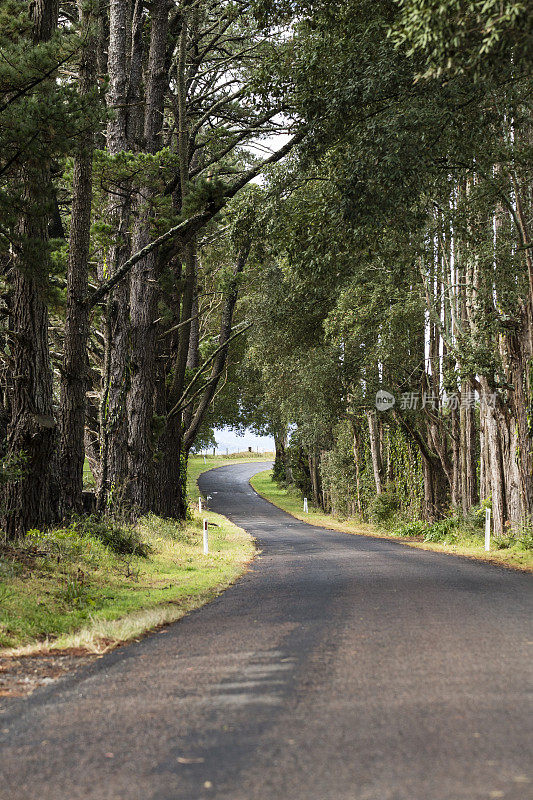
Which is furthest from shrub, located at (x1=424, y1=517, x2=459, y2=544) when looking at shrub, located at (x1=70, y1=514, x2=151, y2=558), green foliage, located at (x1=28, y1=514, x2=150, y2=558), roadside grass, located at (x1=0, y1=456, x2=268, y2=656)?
shrub, located at (x1=70, y1=514, x2=151, y2=558)

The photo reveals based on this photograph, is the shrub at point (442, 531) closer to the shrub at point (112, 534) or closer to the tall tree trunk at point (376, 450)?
the tall tree trunk at point (376, 450)

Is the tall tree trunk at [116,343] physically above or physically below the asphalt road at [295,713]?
above

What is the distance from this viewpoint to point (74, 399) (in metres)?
14.3

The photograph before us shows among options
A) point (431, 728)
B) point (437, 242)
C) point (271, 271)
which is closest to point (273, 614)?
point (431, 728)

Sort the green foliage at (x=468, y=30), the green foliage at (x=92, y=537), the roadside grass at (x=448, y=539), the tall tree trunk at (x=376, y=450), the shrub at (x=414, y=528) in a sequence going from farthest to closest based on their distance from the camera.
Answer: the tall tree trunk at (x=376, y=450) → the shrub at (x=414, y=528) → the roadside grass at (x=448, y=539) → the green foliage at (x=92, y=537) → the green foliage at (x=468, y=30)

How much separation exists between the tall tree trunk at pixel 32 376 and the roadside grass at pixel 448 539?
28.8 feet

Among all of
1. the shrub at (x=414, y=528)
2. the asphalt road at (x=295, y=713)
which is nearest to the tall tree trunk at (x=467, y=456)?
the shrub at (x=414, y=528)

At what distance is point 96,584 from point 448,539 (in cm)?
1455

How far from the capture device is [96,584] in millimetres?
10695

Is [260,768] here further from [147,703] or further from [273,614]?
[273,614]

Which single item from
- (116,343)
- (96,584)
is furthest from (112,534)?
(116,343)

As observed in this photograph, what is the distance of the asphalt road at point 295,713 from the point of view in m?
3.61

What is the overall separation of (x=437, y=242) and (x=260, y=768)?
1819 cm

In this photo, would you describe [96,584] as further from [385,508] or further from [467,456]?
[385,508]
